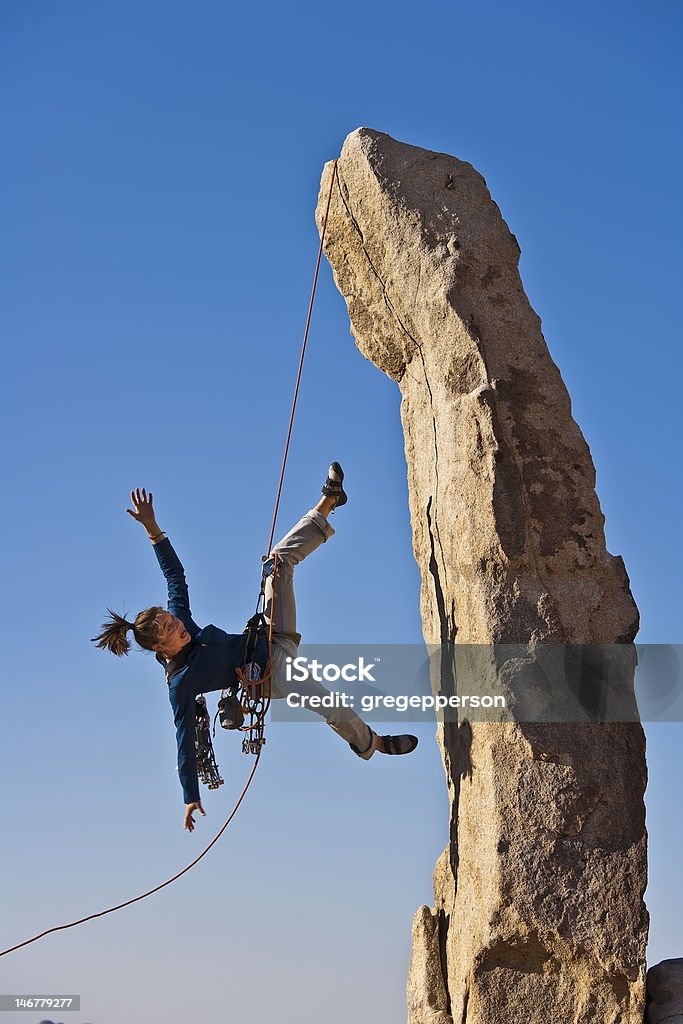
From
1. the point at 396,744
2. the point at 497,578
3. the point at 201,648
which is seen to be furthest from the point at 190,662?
the point at 497,578

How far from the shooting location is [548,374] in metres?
8.02

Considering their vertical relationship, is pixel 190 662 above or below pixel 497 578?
below

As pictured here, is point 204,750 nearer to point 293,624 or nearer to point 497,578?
point 293,624

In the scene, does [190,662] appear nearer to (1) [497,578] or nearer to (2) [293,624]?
(2) [293,624]

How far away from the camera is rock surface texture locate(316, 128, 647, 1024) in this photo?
7047 millimetres

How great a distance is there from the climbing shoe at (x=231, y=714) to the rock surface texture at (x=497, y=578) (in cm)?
Result: 129

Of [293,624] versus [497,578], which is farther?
[293,624]

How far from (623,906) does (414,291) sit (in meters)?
3.94

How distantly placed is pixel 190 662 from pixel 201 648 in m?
0.12

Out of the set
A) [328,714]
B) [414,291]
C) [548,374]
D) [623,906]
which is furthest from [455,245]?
[623,906]

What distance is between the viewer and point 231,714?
7.97 metres

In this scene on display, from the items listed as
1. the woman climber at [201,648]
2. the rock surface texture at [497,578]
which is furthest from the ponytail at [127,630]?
the rock surface texture at [497,578]

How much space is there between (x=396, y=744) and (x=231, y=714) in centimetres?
103

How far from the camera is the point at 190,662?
25.7ft
